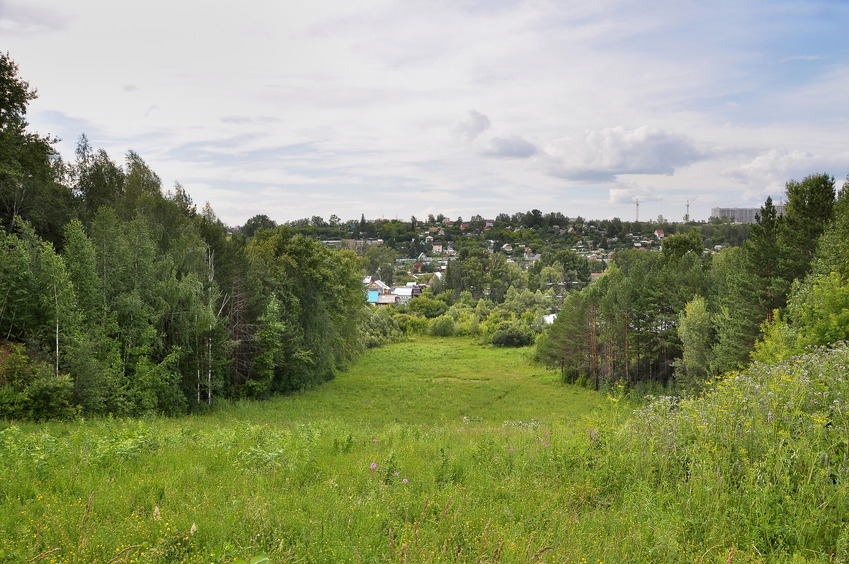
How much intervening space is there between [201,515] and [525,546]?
9.52ft

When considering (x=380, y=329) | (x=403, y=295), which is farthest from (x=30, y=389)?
(x=403, y=295)

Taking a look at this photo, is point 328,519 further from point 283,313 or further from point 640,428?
point 283,313

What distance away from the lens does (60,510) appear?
4305 mm

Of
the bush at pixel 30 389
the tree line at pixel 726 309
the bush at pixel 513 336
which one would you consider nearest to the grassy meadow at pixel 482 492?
the bush at pixel 30 389

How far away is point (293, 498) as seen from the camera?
4871 mm

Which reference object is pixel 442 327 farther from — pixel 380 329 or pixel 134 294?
pixel 134 294

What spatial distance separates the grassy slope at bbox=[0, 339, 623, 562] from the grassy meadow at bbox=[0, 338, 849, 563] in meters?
0.02

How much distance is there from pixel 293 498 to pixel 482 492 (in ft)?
6.58

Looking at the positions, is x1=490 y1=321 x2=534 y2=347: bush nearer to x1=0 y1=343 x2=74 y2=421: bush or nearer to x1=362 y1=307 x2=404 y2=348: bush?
x1=362 y1=307 x2=404 y2=348: bush

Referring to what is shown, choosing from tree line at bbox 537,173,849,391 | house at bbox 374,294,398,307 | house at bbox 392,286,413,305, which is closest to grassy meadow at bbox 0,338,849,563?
tree line at bbox 537,173,849,391

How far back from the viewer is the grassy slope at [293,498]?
12.7 feet

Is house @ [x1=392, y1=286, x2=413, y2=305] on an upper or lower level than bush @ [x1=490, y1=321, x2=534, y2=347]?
upper

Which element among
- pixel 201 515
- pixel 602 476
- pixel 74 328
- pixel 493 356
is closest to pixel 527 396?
pixel 493 356

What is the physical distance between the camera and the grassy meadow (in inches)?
156
